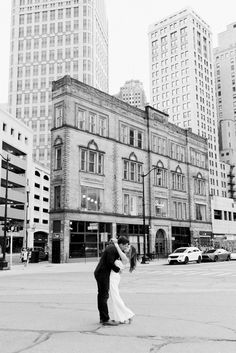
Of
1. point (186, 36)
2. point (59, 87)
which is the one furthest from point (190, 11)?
point (59, 87)

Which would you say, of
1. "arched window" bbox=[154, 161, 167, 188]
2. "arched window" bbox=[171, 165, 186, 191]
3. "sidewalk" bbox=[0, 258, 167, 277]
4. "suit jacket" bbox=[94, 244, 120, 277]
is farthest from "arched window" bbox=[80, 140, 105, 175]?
"suit jacket" bbox=[94, 244, 120, 277]

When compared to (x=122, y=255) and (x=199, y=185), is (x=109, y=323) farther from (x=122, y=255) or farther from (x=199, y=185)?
(x=199, y=185)

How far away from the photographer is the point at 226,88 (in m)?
164

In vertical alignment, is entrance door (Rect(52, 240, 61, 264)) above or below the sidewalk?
above

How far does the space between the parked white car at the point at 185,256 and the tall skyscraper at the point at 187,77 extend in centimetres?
9456

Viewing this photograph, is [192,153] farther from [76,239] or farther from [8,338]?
[8,338]

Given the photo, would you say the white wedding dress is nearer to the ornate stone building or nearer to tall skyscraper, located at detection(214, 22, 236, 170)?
the ornate stone building

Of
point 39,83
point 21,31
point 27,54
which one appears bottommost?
point 39,83

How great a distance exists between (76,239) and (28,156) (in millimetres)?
38926

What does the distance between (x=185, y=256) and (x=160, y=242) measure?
14909 mm

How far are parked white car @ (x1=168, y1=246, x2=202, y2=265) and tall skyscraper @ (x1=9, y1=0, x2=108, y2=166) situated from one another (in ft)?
334

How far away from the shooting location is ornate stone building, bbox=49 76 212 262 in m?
40.0

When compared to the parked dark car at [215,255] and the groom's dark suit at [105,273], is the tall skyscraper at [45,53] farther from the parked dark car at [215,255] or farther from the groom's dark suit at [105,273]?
the groom's dark suit at [105,273]

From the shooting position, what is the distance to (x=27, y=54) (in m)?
143
